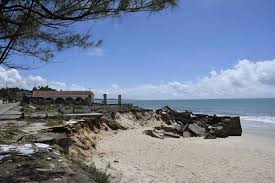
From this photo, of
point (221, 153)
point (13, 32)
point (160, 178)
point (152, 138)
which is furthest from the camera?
point (152, 138)

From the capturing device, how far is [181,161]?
1664 centimetres

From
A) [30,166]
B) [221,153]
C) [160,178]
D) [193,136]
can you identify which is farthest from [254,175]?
[193,136]

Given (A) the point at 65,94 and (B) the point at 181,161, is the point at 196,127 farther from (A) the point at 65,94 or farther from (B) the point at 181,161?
(A) the point at 65,94

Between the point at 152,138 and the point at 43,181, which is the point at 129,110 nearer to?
the point at 152,138

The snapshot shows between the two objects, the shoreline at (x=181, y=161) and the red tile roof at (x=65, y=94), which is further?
the red tile roof at (x=65, y=94)

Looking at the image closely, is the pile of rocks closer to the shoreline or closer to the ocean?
the shoreline

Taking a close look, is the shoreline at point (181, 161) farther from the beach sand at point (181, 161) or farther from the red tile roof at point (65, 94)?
the red tile roof at point (65, 94)

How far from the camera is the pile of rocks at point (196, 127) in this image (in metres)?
27.6

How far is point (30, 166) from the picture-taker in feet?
25.3

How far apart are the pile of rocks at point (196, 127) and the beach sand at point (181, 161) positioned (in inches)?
157

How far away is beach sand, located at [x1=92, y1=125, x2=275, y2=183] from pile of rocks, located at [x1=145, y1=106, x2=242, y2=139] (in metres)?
3.99

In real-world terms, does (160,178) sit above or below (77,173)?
below

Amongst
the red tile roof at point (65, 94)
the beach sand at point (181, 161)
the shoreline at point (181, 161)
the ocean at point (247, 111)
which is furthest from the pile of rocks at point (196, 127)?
the red tile roof at point (65, 94)

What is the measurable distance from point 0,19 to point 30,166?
10.4ft
